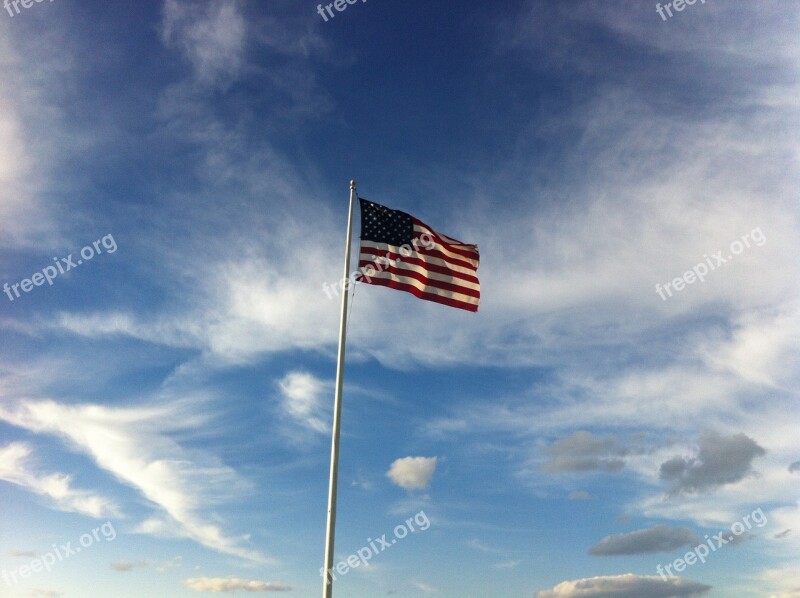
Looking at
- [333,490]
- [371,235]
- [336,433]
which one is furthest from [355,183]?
[333,490]

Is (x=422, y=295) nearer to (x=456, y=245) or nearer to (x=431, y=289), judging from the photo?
(x=431, y=289)

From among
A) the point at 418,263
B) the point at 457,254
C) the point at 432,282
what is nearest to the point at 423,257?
the point at 418,263

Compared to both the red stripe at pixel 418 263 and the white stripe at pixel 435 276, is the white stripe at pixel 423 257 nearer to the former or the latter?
the red stripe at pixel 418 263

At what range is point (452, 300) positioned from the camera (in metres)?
28.8

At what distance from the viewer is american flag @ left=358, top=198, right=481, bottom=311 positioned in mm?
26828

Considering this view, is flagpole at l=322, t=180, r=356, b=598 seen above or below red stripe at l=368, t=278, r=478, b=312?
below

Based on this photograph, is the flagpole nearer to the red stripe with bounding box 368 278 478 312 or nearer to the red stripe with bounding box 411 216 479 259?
the red stripe with bounding box 368 278 478 312

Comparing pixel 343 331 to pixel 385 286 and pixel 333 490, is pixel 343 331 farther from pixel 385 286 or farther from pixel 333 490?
pixel 333 490

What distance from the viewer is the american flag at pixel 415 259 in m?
26.8

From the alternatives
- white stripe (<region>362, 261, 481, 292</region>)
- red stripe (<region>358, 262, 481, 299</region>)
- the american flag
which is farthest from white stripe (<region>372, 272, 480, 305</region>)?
white stripe (<region>362, 261, 481, 292</region>)

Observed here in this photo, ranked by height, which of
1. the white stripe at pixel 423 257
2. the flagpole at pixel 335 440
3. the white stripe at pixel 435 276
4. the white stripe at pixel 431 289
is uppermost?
the white stripe at pixel 423 257

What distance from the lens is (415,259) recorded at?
91.2 feet

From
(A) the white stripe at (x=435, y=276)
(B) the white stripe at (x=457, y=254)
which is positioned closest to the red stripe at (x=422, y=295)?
(A) the white stripe at (x=435, y=276)

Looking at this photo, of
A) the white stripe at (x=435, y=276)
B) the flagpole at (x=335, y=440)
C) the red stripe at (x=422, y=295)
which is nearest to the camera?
the flagpole at (x=335, y=440)
